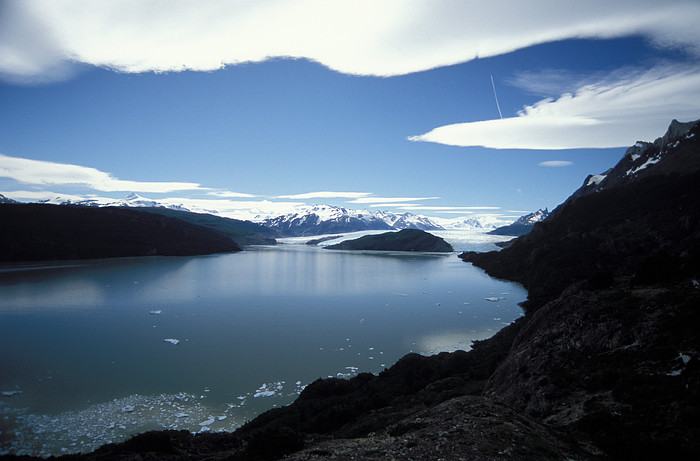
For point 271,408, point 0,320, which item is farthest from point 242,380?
point 0,320

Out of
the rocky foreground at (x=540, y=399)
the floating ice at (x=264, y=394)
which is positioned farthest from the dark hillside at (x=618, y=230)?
the floating ice at (x=264, y=394)

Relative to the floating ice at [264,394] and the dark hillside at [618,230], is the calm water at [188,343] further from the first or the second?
the dark hillside at [618,230]

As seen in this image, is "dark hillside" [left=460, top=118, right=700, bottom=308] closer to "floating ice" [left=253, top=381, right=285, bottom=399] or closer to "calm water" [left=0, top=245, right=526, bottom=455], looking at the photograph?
"calm water" [left=0, top=245, right=526, bottom=455]

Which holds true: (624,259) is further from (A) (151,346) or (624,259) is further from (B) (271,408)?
(A) (151,346)

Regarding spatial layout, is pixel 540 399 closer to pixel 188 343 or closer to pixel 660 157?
pixel 188 343

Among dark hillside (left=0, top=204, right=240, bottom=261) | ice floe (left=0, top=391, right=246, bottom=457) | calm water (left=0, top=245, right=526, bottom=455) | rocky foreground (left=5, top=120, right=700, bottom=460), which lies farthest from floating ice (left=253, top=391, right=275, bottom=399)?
dark hillside (left=0, top=204, right=240, bottom=261)

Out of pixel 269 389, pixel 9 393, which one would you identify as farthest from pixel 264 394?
pixel 9 393
